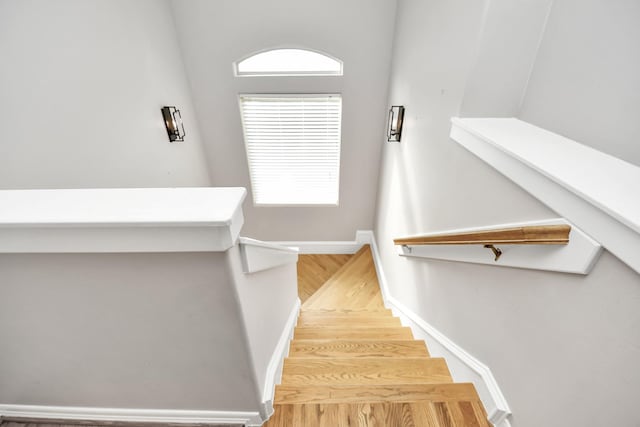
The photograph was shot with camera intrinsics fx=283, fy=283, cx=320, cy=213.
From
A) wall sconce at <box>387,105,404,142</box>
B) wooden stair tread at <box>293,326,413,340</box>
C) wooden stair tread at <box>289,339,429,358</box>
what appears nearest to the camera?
wooden stair tread at <box>289,339,429,358</box>

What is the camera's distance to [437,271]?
67.2 inches

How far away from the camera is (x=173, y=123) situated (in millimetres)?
2506

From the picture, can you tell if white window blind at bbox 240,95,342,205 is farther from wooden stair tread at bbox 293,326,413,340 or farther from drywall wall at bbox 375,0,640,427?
wooden stair tread at bbox 293,326,413,340

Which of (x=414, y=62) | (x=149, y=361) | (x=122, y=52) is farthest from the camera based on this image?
(x=414, y=62)

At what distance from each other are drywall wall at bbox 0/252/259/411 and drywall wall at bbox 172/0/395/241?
2.68 metres

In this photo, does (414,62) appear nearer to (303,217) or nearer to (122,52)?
(122,52)

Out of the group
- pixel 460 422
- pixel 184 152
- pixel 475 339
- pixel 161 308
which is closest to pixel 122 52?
pixel 184 152

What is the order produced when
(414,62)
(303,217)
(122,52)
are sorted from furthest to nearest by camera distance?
(303,217), (414,62), (122,52)

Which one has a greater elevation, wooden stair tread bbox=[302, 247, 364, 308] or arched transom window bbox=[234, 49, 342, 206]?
arched transom window bbox=[234, 49, 342, 206]

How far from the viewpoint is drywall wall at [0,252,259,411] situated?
0.76 m

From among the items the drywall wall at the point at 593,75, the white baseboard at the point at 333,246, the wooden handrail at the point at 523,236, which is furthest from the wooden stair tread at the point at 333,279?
the drywall wall at the point at 593,75

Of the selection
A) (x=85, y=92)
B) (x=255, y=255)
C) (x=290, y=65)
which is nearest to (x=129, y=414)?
(x=255, y=255)

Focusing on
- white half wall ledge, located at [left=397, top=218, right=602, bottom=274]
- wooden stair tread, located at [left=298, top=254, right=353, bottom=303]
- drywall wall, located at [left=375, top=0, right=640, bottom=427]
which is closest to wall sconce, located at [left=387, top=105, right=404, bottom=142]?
drywall wall, located at [left=375, top=0, right=640, bottom=427]

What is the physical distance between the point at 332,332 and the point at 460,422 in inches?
42.0
